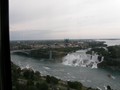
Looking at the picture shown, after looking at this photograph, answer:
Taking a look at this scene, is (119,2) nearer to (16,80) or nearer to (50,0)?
(50,0)

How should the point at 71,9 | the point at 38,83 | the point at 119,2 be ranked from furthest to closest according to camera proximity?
the point at 38,83, the point at 71,9, the point at 119,2

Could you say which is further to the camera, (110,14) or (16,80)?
(16,80)

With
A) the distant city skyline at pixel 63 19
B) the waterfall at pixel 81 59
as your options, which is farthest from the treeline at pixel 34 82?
the distant city skyline at pixel 63 19

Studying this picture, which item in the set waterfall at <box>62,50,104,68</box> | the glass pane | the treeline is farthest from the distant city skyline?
the treeline

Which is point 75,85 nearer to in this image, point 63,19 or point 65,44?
point 65,44

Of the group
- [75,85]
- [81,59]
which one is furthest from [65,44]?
[75,85]

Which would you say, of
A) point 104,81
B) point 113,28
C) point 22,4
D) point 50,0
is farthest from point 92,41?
point 22,4
